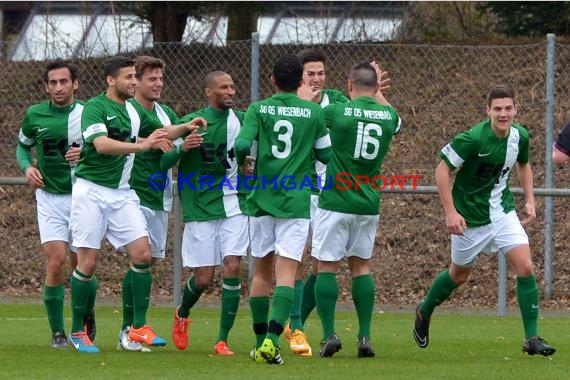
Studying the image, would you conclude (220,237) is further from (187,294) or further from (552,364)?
(552,364)

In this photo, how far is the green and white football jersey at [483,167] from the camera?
10.3 meters

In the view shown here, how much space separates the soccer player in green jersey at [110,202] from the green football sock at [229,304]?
1.84 feet

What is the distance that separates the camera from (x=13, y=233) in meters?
17.5

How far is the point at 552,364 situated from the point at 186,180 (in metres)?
3.17

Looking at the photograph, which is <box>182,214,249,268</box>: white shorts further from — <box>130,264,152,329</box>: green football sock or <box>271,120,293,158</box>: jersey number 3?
<box>271,120,293,158</box>: jersey number 3

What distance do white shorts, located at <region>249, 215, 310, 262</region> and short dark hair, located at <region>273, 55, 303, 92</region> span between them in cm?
94

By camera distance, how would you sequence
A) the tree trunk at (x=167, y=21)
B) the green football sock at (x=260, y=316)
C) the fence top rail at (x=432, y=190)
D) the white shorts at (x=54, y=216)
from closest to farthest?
1. the green football sock at (x=260, y=316)
2. the white shorts at (x=54, y=216)
3. the fence top rail at (x=432, y=190)
4. the tree trunk at (x=167, y=21)

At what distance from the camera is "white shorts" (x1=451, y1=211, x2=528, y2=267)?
10469mm

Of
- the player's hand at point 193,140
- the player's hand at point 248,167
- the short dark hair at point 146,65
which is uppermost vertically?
the short dark hair at point 146,65

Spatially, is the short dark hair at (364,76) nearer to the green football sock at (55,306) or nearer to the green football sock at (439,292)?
the green football sock at (439,292)

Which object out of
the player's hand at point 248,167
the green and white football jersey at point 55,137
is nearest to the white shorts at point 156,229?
the green and white football jersey at point 55,137

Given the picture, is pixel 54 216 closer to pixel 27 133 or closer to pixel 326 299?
pixel 27 133

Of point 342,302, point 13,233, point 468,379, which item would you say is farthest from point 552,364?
point 13,233

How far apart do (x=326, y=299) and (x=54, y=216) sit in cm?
238
